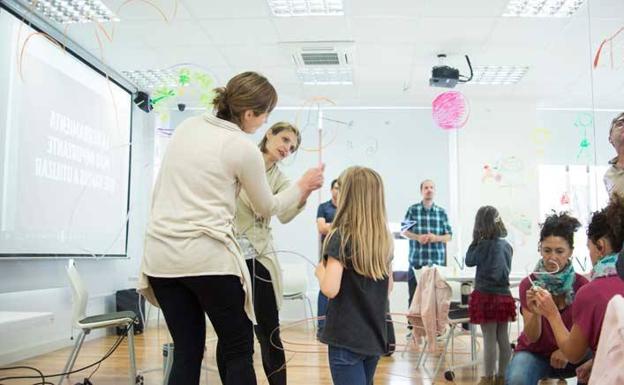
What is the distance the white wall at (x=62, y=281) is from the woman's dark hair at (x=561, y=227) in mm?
2104

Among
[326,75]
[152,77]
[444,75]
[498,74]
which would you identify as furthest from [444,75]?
[152,77]

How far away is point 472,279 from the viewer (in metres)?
3.56

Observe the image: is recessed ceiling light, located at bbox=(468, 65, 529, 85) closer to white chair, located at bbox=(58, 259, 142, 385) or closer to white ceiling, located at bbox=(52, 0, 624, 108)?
white ceiling, located at bbox=(52, 0, 624, 108)

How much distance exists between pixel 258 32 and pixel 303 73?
1.06 meters

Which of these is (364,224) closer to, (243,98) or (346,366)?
(346,366)

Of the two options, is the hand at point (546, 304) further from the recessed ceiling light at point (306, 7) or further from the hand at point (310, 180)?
the recessed ceiling light at point (306, 7)

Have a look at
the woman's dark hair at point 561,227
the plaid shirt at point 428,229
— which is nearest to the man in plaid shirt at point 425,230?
the plaid shirt at point 428,229

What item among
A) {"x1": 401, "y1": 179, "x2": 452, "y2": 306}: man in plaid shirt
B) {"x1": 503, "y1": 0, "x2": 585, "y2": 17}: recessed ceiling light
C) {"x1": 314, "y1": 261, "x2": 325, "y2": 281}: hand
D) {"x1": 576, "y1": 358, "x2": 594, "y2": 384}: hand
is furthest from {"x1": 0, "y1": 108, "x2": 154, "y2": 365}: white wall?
{"x1": 503, "y1": 0, "x2": 585, "y2": 17}: recessed ceiling light

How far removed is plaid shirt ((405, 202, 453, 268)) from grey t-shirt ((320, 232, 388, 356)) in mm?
3435

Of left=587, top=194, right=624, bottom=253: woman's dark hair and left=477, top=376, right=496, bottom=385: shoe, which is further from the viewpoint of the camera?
left=477, top=376, right=496, bottom=385: shoe

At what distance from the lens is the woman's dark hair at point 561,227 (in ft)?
7.33

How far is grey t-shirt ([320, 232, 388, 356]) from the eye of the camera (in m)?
1.71

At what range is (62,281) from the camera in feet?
14.6

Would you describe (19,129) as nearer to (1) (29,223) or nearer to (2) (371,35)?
(1) (29,223)
